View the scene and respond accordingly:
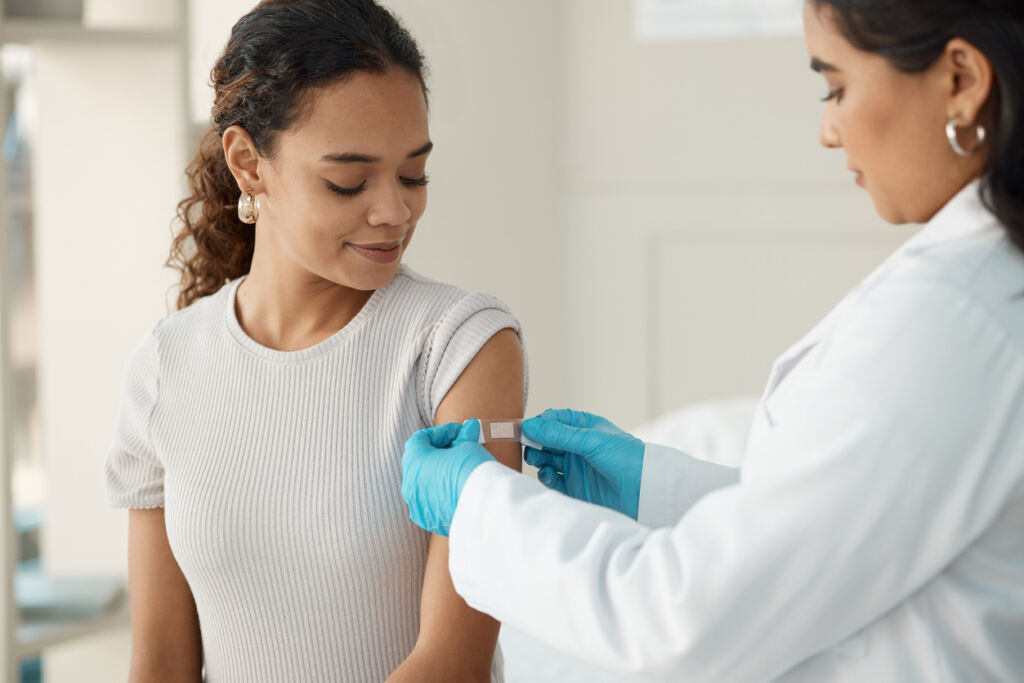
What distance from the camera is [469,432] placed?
3.60ft

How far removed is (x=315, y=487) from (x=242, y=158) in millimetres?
389

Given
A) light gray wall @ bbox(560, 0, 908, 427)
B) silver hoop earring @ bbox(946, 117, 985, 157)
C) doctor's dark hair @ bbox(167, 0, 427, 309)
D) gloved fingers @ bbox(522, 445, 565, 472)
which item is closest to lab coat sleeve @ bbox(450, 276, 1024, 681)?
silver hoop earring @ bbox(946, 117, 985, 157)

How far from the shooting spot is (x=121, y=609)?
6.55 ft

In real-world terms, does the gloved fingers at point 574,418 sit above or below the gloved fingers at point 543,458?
above

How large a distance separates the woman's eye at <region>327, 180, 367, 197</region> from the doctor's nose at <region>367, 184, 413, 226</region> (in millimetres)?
20

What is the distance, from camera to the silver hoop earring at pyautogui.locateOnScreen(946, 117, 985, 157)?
0.81 metres

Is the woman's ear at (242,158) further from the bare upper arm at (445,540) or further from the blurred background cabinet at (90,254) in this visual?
the blurred background cabinet at (90,254)

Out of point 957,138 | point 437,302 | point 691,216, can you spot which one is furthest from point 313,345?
point 691,216

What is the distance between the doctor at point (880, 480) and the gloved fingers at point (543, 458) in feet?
1.02

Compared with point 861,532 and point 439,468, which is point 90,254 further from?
point 861,532

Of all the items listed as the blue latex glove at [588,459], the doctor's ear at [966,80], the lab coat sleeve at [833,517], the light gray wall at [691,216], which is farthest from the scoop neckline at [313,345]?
the light gray wall at [691,216]

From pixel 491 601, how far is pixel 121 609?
1324 mm

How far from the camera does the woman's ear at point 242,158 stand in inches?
47.3

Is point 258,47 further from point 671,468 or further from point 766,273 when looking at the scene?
point 766,273
